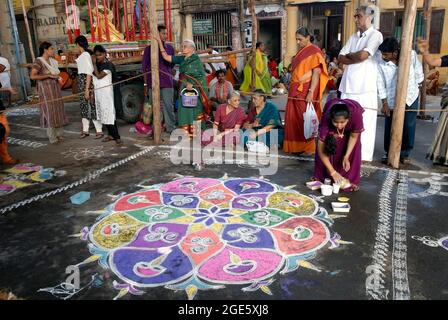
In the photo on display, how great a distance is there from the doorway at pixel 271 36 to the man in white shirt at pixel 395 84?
11190mm

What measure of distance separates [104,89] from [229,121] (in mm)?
2149

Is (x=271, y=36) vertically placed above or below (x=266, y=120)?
above

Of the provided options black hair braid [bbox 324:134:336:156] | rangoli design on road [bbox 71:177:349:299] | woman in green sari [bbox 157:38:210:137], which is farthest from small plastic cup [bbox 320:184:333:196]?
woman in green sari [bbox 157:38:210:137]

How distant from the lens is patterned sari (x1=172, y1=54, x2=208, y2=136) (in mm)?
6418

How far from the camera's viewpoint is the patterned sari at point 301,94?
17.4 ft

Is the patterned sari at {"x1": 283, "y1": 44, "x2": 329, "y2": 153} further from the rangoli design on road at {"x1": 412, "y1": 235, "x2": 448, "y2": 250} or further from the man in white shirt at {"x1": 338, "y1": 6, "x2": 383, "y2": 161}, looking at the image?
the rangoli design on road at {"x1": 412, "y1": 235, "x2": 448, "y2": 250}

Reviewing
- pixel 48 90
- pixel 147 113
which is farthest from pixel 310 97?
pixel 48 90

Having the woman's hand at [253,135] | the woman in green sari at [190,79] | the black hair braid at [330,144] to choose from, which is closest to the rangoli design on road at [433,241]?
the black hair braid at [330,144]

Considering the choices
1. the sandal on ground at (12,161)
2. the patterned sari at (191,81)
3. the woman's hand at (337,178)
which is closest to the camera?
the woman's hand at (337,178)

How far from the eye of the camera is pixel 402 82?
15.4 ft

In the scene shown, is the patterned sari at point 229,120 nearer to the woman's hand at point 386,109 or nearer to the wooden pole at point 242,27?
the woman's hand at point 386,109

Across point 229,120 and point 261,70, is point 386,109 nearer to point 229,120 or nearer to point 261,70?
point 229,120

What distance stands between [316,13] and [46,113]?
37.8 ft
